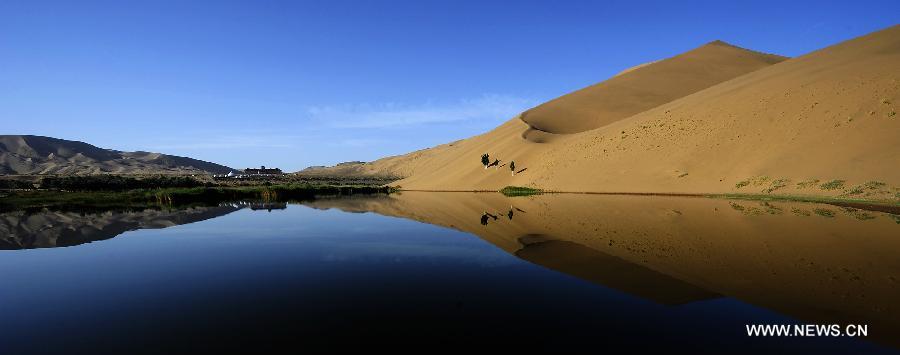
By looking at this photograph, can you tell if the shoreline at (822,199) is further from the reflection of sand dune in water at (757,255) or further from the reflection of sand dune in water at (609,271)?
the reflection of sand dune in water at (609,271)

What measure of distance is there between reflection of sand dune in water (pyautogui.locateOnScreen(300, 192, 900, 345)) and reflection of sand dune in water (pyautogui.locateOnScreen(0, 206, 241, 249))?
14649mm

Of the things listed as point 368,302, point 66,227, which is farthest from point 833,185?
point 66,227

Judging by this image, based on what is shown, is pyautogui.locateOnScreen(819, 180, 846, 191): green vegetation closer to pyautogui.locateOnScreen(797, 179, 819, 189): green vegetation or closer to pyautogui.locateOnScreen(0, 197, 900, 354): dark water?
pyautogui.locateOnScreen(797, 179, 819, 189): green vegetation

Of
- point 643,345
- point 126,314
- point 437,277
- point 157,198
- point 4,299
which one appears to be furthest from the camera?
point 157,198

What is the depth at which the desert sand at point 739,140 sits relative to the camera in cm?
3550

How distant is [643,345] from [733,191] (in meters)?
39.6

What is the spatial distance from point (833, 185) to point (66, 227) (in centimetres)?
4703

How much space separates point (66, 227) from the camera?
69.6 feet

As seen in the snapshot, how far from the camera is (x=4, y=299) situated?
28.2ft

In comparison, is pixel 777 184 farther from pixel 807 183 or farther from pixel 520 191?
pixel 520 191

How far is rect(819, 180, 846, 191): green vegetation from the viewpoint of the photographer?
31562 millimetres

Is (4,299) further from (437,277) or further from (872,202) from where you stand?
(872,202)

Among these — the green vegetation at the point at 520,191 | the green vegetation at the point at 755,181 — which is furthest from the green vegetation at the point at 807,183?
the green vegetation at the point at 520,191

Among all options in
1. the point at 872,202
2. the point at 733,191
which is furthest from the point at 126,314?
the point at 733,191
